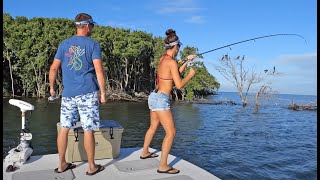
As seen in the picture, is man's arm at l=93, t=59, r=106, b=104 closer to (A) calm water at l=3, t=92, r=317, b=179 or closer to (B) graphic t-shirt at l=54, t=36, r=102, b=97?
(B) graphic t-shirt at l=54, t=36, r=102, b=97

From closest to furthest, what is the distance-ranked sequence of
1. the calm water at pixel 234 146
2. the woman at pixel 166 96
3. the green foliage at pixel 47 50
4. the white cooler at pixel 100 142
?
the woman at pixel 166 96 → the white cooler at pixel 100 142 → the calm water at pixel 234 146 → the green foliage at pixel 47 50

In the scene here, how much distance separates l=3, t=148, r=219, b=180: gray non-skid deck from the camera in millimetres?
4148

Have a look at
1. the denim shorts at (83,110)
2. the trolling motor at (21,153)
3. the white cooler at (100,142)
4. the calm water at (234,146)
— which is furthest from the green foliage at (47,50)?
the denim shorts at (83,110)

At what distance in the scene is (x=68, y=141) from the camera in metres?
4.68

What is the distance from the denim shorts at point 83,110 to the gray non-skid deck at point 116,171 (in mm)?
607

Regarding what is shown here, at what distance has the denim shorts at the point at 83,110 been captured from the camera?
415 cm

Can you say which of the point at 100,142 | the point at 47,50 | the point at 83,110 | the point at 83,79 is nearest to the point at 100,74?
the point at 83,79

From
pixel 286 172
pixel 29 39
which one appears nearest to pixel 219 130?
pixel 286 172

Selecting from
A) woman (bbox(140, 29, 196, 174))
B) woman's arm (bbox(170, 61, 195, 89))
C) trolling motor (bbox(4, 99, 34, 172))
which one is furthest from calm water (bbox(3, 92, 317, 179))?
woman's arm (bbox(170, 61, 195, 89))

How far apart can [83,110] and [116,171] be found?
0.91 meters

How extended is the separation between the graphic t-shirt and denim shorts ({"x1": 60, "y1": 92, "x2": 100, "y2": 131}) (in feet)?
0.23

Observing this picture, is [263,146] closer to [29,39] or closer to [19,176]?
[19,176]

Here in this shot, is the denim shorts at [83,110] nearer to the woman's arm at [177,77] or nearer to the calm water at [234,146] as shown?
the woman's arm at [177,77]

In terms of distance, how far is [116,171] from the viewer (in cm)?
439
